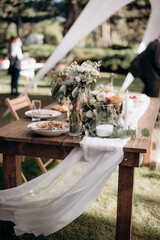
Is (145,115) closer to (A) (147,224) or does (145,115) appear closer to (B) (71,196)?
(A) (147,224)

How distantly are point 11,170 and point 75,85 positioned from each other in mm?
864

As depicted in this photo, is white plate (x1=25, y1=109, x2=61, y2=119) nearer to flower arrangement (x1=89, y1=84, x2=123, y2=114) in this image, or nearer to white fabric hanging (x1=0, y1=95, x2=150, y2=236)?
flower arrangement (x1=89, y1=84, x2=123, y2=114)

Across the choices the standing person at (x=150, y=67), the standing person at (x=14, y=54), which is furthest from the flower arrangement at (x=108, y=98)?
the standing person at (x=14, y=54)

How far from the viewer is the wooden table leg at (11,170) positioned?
2.41m

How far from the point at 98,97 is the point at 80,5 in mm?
14151

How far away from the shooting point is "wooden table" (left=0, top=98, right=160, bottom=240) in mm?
2127

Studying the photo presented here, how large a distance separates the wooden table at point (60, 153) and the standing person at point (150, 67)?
353 cm

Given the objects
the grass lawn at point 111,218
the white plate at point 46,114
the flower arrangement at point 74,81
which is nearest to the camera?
the flower arrangement at point 74,81

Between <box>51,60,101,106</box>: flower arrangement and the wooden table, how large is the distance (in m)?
0.33

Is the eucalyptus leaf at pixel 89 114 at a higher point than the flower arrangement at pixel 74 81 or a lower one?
lower

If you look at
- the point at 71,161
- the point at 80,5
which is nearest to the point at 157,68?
the point at 71,161

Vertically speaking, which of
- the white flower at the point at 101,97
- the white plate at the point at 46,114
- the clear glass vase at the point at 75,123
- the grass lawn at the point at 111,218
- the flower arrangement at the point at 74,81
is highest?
the flower arrangement at the point at 74,81

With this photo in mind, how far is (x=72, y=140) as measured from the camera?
2.25 meters

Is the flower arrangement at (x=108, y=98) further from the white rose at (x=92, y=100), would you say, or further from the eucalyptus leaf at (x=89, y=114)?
the eucalyptus leaf at (x=89, y=114)
